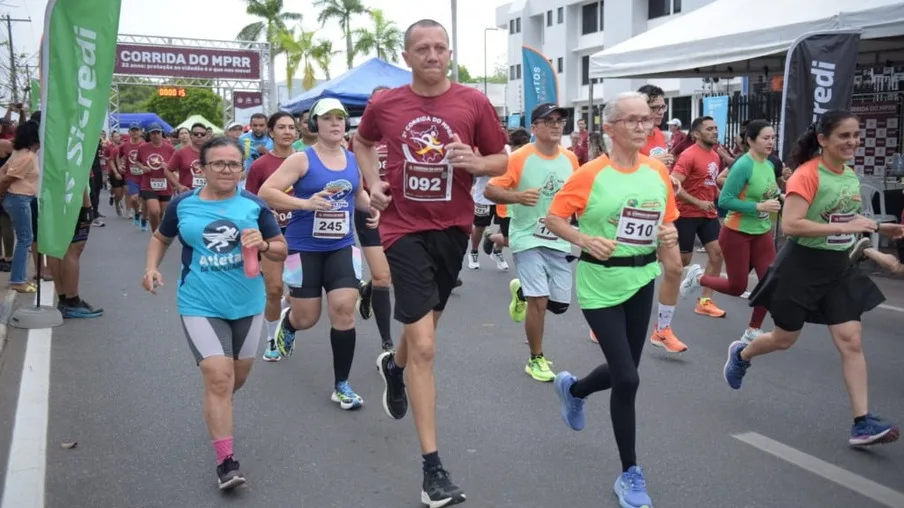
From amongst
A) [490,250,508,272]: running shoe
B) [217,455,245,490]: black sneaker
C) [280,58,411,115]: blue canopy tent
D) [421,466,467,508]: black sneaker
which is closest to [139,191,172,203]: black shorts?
[490,250,508,272]: running shoe

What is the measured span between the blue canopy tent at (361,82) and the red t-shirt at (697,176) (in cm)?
1391

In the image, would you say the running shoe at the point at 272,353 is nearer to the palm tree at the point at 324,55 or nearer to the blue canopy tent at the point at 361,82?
the blue canopy tent at the point at 361,82

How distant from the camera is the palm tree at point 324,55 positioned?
53.5 m

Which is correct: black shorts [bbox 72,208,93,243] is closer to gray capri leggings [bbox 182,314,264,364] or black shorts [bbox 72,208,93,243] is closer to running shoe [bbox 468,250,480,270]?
running shoe [bbox 468,250,480,270]

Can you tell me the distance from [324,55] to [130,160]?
1516 inches

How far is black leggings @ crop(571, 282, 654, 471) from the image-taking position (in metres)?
3.93

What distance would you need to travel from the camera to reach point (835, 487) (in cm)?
410

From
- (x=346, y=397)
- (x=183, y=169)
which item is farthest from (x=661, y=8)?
(x=346, y=397)

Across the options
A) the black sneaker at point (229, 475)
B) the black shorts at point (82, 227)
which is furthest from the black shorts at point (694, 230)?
the black shorts at point (82, 227)

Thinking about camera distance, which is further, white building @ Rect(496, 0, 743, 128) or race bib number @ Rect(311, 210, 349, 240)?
white building @ Rect(496, 0, 743, 128)

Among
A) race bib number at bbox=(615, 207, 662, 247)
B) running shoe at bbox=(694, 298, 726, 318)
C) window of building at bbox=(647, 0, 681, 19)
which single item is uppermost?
window of building at bbox=(647, 0, 681, 19)

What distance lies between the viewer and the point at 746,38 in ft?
37.2

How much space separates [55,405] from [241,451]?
66.6 inches

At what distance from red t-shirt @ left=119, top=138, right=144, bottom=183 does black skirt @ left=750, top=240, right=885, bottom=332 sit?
13.7 meters
